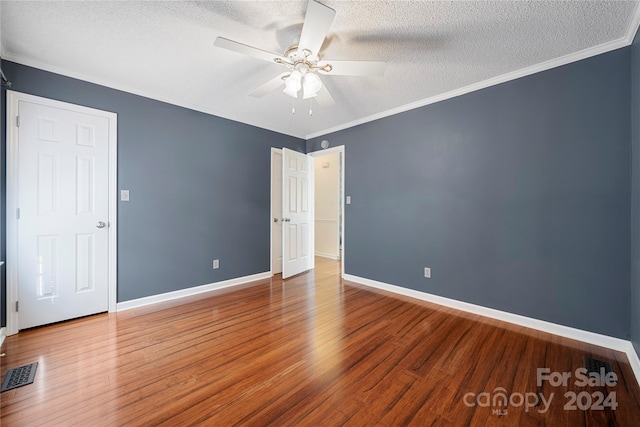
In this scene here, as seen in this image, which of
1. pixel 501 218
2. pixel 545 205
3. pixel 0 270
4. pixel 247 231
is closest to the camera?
pixel 0 270

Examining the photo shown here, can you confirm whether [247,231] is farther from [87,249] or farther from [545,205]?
[545,205]

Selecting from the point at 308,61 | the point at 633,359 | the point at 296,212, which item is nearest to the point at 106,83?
the point at 308,61

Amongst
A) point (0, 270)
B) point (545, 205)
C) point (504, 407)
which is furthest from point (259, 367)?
point (545, 205)

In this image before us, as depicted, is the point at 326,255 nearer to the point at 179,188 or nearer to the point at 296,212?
the point at 296,212

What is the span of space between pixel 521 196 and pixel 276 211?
3.31 meters

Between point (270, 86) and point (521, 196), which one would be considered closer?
point (270, 86)

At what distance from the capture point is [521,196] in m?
2.52

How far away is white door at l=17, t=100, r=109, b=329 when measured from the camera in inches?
92.8

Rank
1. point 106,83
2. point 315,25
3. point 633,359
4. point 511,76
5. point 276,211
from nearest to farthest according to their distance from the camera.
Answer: point 315,25 < point 633,359 < point 511,76 < point 106,83 < point 276,211

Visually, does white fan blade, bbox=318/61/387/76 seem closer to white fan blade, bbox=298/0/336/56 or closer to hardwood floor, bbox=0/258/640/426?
white fan blade, bbox=298/0/336/56

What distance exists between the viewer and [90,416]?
1.41 metres

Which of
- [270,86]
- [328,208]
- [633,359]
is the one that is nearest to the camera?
[633,359]

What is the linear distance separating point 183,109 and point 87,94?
0.92 meters

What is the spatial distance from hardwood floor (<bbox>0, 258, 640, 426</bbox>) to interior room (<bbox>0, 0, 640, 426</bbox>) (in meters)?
0.02
